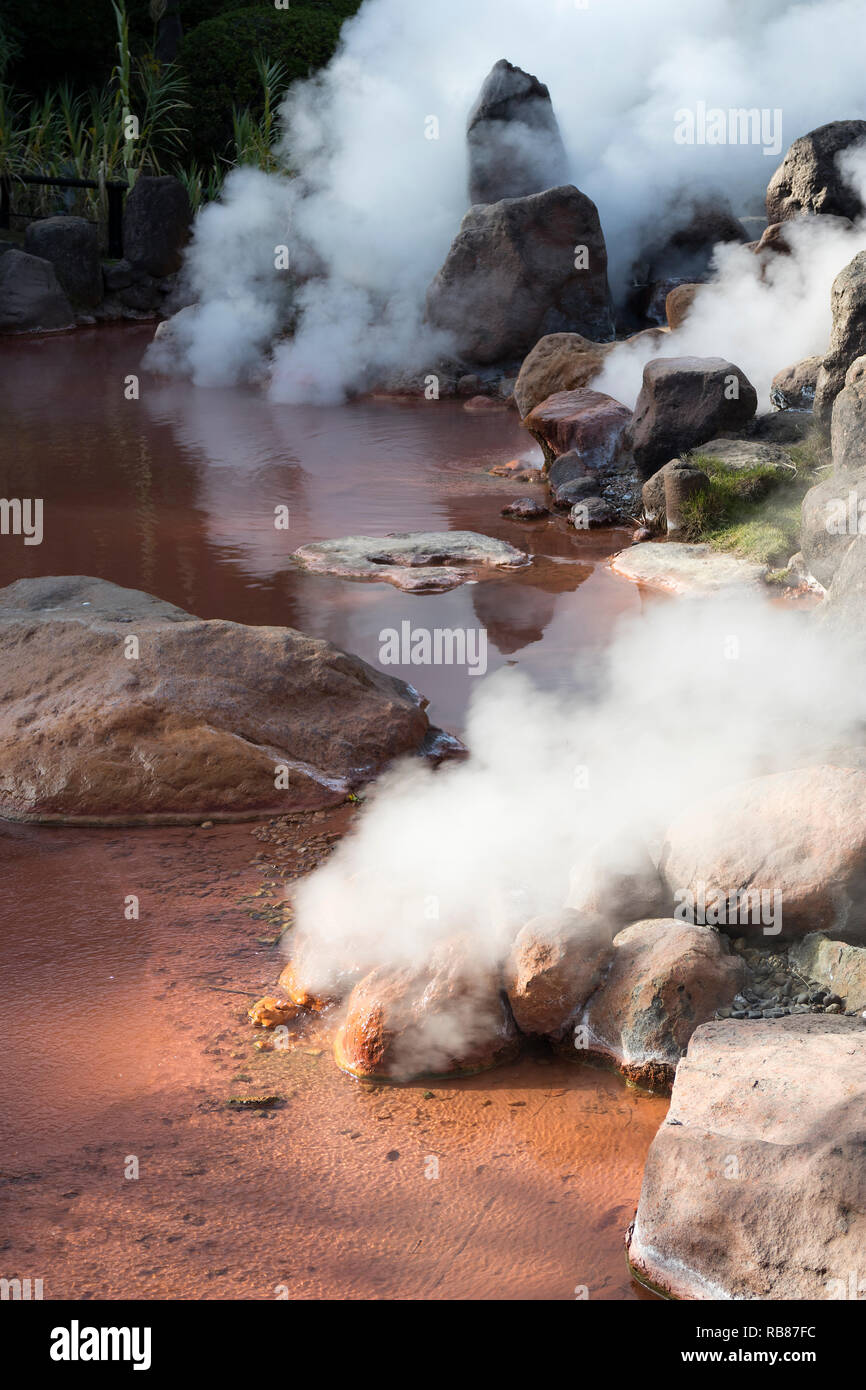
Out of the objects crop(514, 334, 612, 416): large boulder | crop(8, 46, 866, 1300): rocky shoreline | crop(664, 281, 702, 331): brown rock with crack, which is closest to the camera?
crop(8, 46, 866, 1300): rocky shoreline

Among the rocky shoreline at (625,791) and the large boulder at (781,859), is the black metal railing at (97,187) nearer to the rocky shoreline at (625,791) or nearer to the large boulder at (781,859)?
the rocky shoreline at (625,791)

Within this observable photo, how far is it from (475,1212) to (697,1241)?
0.53 metres

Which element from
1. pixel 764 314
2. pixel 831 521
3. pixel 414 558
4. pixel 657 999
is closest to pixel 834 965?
pixel 657 999

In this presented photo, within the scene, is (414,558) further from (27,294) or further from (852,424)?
(27,294)

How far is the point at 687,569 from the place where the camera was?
775 cm

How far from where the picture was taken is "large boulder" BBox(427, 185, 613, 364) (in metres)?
13.3

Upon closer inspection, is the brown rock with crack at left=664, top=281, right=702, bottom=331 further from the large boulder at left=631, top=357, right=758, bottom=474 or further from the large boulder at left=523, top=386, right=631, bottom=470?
the large boulder at left=631, top=357, right=758, bottom=474

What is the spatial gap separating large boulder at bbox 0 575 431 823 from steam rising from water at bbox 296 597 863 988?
0.95ft

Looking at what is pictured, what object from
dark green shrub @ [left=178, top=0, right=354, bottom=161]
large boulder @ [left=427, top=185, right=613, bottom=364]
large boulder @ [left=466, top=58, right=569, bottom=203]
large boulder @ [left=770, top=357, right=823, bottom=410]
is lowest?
large boulder @ [left=770, top=357, right=823, bottom=410]

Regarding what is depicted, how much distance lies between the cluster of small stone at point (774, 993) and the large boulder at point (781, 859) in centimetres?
7

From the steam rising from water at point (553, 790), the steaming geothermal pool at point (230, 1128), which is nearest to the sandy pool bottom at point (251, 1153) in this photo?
the steaming geothermal pool at point (230, 1128)

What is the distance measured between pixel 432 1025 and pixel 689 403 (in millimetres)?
Answer: 6209

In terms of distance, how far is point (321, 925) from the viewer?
4078mm

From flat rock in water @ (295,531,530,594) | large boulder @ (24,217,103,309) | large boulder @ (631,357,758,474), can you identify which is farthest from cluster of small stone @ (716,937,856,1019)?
large boulder @ (24,217,103,309)
